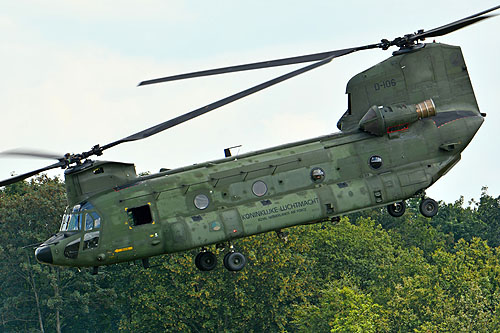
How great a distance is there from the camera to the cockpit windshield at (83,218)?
119 ft

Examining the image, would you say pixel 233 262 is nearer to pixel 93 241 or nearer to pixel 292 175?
pixel 292 175

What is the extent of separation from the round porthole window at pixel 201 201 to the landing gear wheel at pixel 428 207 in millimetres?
9216

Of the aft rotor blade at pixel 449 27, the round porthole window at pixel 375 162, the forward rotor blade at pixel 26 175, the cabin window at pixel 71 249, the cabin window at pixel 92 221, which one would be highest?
the aft rotor blade at pixel 449 27

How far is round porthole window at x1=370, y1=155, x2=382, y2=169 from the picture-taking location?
38.7 metres

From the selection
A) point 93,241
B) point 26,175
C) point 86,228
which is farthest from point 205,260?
point 26,175

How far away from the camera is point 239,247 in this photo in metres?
82.6

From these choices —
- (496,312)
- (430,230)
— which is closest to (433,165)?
(496,312)

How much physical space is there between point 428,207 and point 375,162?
3.27m

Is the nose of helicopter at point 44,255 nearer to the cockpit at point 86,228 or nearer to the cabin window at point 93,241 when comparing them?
the cockpit at point 86,228

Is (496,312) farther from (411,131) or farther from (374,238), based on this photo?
(411,131)

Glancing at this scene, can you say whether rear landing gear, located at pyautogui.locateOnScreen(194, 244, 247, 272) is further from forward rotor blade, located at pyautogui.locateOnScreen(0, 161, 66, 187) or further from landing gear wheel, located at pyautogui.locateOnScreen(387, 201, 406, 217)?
landing gear wheel, located at pyautogui.locateOnScreen(387, 201, 406, 217)

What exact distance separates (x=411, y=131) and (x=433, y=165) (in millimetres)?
1662

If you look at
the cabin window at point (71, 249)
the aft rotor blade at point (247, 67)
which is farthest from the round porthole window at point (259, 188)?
the cabin window at point (71, 249)

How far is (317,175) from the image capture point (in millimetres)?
38156
